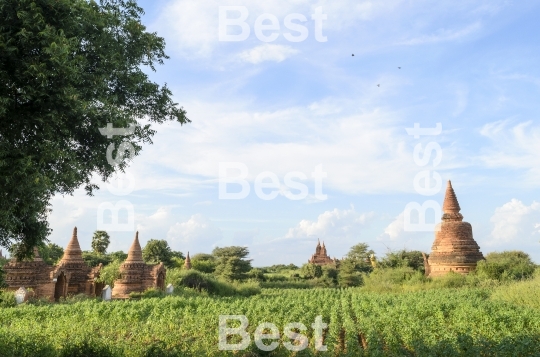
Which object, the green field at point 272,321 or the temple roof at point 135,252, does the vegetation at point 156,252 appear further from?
the green field at point 272,321

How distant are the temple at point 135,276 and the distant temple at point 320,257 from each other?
42279 mm

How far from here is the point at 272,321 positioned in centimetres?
1606

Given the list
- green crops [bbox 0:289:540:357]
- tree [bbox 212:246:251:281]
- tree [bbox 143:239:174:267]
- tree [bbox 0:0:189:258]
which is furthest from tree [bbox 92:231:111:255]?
tree [bbox 0:0:189:258]

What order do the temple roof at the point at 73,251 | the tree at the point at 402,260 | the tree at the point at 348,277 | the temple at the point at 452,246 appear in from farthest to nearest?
the tree at the point at 348,277 < the tree at the point at 402,260 < the temple at the point at 452,246 < the temple roof at the point at 73,251

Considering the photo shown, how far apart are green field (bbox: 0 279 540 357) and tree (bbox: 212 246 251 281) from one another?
1052 inches

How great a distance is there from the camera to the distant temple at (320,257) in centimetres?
6870

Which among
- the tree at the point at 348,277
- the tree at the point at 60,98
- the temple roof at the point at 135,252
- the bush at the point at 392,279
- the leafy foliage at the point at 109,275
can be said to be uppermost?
the tree at the point at 60,98

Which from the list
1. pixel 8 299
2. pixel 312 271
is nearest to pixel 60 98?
pixel 8 299

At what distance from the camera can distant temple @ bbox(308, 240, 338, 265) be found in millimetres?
68700

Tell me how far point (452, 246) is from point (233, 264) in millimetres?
25604

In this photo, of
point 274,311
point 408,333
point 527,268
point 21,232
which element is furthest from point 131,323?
point 527,268

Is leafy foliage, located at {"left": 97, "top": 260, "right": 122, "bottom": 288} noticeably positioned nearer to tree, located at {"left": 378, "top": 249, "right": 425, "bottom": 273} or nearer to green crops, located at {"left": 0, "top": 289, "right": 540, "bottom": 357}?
green crops, located at {"left": 0, "top": 289, "right": 540, "bottom": 357}

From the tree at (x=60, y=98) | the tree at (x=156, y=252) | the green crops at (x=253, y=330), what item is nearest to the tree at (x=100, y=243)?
the tree at (x=156, y=252)

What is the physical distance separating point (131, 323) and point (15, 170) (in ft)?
39.1
